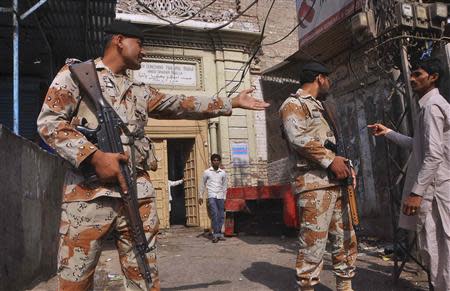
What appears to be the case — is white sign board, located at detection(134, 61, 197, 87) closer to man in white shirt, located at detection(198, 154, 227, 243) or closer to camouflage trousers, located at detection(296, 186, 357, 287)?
man in white shirt, located at detection(198, 154, 227, 243)

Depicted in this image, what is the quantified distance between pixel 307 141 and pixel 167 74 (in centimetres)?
823

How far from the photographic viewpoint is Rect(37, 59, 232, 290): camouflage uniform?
2107 millimetres

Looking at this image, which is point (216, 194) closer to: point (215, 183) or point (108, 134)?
point (215, 183)

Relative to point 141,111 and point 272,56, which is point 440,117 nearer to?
point 141,111

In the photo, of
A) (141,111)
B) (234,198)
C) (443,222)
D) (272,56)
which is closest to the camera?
(141,111)

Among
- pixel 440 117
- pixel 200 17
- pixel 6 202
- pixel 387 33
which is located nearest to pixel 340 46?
pixel 387 33

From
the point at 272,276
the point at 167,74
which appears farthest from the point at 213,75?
the point at 272,276

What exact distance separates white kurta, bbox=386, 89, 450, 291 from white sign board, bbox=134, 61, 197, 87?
28.1 feet

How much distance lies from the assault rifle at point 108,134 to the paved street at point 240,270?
2073 millimetres

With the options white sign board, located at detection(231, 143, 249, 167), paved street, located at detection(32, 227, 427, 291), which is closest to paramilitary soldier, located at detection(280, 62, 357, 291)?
paved street, located at detection(32, 227, 427, 291)

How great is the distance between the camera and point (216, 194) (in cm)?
866

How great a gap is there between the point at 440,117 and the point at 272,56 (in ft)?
33.7

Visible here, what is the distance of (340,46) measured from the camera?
7.94m

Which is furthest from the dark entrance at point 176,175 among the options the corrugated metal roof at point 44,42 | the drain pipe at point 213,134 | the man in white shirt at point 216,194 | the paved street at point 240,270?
the paved street at point 240,270
